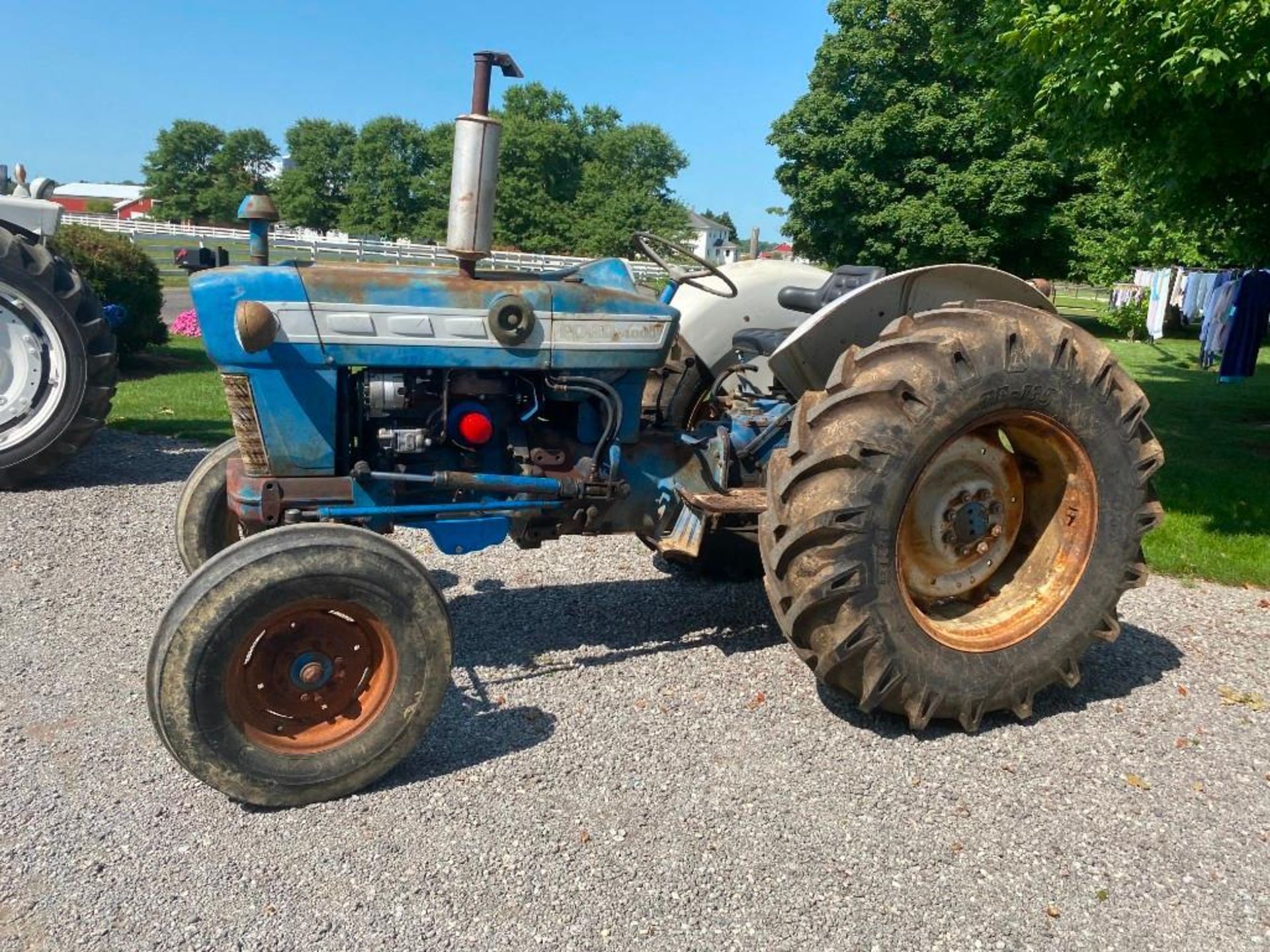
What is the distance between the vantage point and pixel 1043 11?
6.20 meters

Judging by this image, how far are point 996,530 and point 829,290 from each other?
1.37 meters

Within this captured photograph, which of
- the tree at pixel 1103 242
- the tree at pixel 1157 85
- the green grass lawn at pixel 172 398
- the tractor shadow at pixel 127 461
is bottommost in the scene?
the tractor shadow at pixel 127 461

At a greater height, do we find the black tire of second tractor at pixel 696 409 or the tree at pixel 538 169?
the tree at pixel 538 169

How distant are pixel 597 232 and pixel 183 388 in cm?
4399

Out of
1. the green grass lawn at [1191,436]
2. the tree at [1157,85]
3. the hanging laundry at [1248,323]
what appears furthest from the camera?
the hanging laundry at [1248,323]

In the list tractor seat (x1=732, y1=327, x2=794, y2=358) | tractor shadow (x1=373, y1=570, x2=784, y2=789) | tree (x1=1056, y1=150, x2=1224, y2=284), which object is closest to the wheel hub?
tractor shadow (x1=373, y1=570, x2=784, y2=789)

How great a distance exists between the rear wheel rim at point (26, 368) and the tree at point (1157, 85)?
6298 millimetres

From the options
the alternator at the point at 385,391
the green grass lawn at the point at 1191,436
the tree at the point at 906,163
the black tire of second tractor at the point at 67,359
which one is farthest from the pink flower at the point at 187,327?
the tree at the point at 906,163

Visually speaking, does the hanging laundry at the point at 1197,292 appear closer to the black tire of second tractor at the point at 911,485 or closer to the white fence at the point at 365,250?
the white fence at the point at 365,250

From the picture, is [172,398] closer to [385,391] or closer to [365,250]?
[385,391]

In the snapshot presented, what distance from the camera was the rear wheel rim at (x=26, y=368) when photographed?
20.5 ft

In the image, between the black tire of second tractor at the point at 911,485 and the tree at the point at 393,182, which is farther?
the tree at the point at 393,182

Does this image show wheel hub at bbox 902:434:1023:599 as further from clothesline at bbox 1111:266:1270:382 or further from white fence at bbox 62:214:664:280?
white fence at bbox 62:214:664:280

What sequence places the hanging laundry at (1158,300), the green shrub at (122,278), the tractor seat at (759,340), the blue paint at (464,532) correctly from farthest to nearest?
the hanging laundry at (1158,300) → the green shrub at (122,278) → the tractor seat at (759,340) → the blue paint at (464,532)
